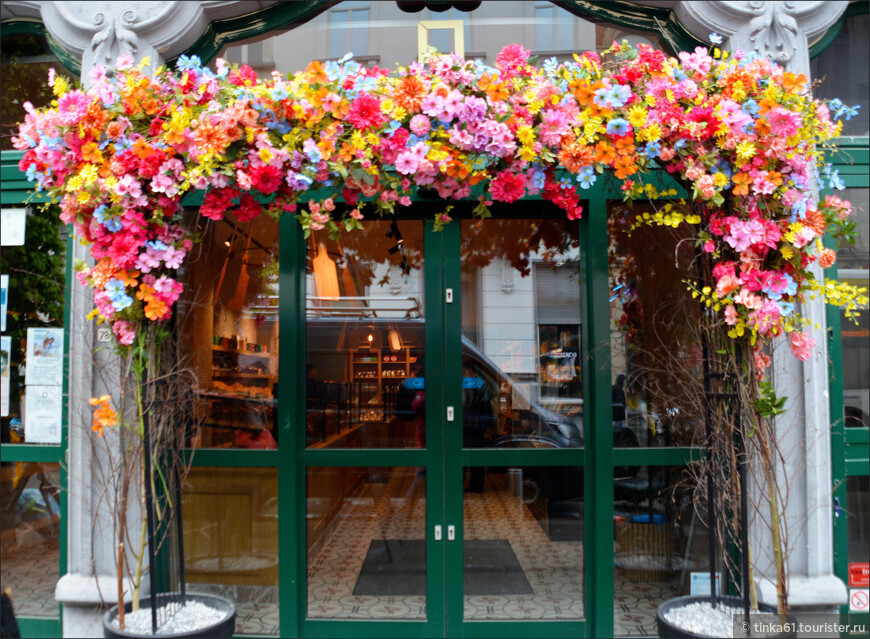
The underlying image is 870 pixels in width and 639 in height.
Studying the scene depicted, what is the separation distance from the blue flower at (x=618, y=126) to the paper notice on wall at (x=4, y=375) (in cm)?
364

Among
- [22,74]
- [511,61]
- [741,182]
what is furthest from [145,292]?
[741,182]

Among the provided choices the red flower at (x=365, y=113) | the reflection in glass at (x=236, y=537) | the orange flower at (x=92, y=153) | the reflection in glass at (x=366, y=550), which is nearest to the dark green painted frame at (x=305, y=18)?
the orange flower at (x=92, y=153)

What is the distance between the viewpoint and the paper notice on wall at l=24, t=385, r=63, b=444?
12.9 feet

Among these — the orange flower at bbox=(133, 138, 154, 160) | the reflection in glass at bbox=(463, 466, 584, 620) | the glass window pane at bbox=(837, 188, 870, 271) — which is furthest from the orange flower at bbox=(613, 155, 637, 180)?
the orange flower at bbox=(133, 138, 154, 160)

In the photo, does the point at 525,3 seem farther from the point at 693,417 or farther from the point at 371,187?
the point at 693,417

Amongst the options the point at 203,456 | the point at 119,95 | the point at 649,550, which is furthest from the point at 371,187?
the point at 649,550

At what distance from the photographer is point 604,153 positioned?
286 centimetres

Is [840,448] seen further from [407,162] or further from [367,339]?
[407,162]

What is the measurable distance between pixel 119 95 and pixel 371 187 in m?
1.22

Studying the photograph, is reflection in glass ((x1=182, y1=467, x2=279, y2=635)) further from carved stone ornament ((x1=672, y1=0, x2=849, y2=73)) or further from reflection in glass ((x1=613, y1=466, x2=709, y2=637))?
carved stone ornament ((x1=672, y1=0, x2=849, y2=73))

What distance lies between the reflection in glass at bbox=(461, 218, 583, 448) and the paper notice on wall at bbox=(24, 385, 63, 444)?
2.42 m

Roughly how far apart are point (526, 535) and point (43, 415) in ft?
9.79

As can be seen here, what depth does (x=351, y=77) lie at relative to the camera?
284 cm

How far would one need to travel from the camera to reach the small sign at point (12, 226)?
4023mm
